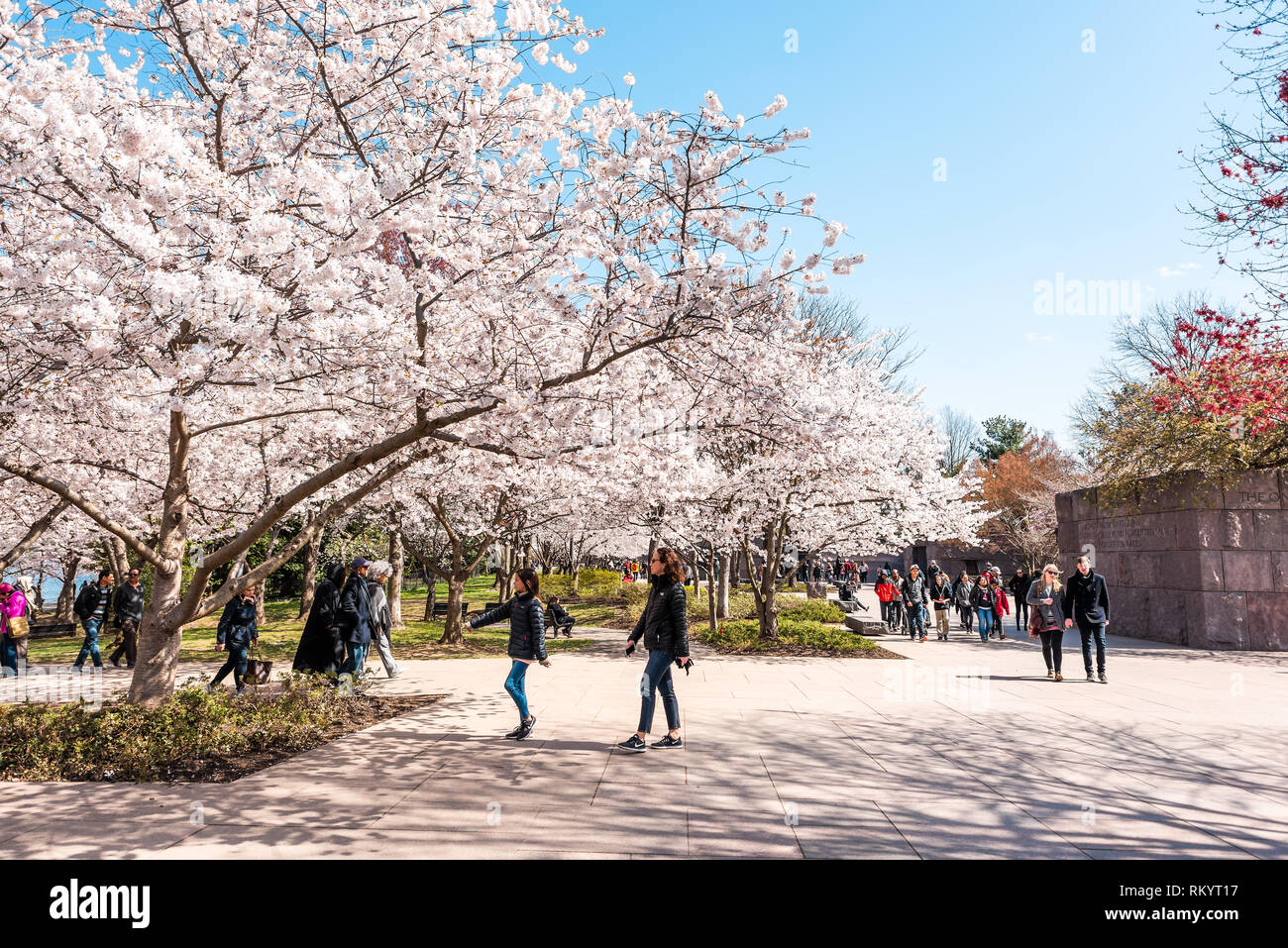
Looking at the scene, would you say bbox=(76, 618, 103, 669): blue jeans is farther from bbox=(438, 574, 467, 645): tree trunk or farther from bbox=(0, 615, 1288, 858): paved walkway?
bbox=(0, 615, 1288, 858): paved walkway

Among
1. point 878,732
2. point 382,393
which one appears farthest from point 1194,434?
point 382,393

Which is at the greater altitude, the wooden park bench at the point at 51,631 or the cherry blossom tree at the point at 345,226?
the cherry blossom tree at the point at 345,226

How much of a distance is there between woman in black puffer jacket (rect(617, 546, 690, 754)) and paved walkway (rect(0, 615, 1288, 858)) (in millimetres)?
272

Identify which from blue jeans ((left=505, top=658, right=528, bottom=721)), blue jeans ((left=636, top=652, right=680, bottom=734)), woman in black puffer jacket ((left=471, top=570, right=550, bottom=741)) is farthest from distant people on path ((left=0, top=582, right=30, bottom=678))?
blue jeans ((left=636, top=652, right=680, bottom=734))

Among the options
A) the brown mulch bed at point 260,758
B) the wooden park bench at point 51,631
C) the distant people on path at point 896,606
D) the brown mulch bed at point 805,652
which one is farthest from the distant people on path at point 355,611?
the wooden park bench at point 51,631

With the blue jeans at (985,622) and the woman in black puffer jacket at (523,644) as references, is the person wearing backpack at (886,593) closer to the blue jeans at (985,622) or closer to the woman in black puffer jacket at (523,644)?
the blue jeans at (985,622)

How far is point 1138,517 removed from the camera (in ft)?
55.6

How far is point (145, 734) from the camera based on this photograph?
20.0 feet

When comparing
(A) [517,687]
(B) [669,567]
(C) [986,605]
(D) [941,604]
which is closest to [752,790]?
(B) [669,567]

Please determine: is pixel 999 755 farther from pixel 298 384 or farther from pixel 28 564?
pixel 28 564

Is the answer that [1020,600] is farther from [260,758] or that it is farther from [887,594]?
[260,758]

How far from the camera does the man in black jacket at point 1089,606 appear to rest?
10305 mm

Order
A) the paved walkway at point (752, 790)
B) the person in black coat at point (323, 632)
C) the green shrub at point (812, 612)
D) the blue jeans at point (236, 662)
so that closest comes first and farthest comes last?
the paved walkway at point (752, 790)
the person in black coat at point (323, 632)
the blue jeans at point (236, 662)
the green shrub at point (812, 612)

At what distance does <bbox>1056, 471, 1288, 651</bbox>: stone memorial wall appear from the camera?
14.6 meters
